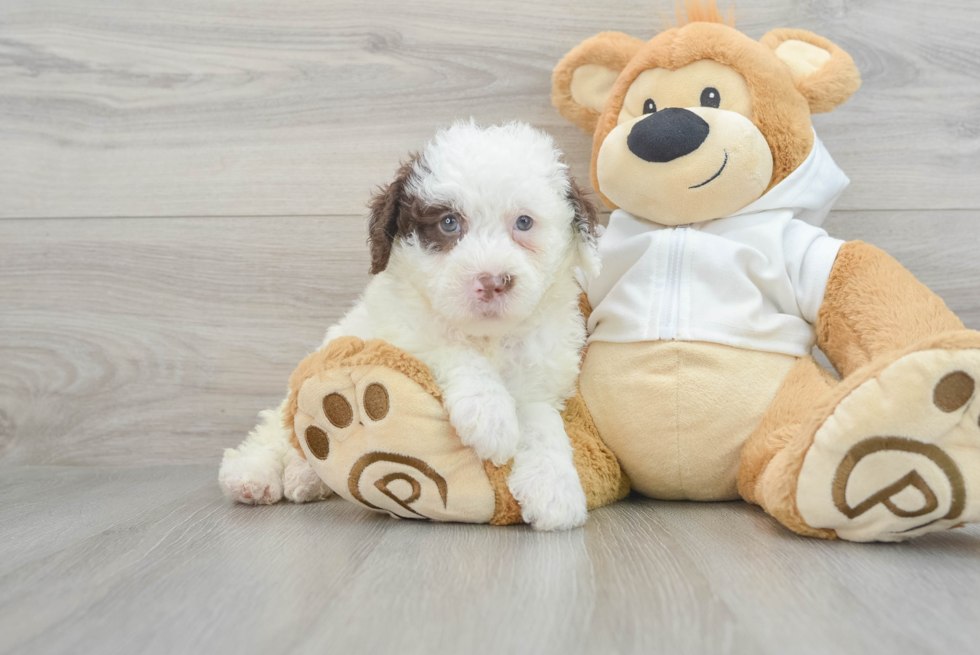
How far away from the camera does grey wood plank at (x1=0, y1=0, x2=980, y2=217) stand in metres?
1.35

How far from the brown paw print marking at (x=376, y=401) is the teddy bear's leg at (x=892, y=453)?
481mm

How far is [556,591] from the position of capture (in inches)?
27.1

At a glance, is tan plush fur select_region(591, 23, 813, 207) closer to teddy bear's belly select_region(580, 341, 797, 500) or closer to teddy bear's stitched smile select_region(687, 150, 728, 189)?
teddy bear's stitched smile select_region(687, 150, 728, 189)

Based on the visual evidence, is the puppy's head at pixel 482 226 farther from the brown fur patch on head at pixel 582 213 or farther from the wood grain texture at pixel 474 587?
Result: the wood grain texture at pixel 474 587

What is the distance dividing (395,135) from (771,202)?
0.72 metres

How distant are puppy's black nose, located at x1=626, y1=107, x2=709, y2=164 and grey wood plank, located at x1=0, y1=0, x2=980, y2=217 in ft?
1.14

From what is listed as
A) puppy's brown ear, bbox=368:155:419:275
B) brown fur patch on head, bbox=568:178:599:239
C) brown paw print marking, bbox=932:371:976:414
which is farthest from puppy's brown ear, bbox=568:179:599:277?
brown paw print marking, bbox=932:371:976:414

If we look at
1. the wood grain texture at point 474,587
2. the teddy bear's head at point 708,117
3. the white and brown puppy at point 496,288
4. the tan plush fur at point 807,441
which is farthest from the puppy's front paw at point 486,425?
the teddy bear's head at point 708,117

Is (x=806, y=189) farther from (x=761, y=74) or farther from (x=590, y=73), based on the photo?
(x=590, y=73)

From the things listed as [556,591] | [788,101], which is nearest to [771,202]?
[788,101]

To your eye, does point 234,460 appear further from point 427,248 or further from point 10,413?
point 10,413

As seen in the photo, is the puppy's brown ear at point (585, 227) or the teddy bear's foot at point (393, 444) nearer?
the teddy bear's foot at point (393, 444)

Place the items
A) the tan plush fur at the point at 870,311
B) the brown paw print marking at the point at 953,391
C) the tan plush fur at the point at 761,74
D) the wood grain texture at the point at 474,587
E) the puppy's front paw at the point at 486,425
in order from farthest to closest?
the tan plush fur at the point at 761,74
the tan plush fur at the point at 870,311
the puppy's front paw at the point at 486,425
the brown paw print marking at the point at 953,391
the wood grain texture at the point at 474,587

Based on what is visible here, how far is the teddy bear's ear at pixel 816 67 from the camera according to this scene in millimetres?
1113
